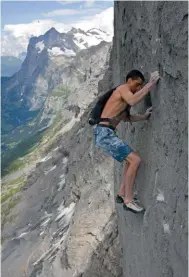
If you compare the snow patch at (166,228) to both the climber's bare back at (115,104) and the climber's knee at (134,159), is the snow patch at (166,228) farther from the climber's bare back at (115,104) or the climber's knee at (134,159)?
the climber's bare back at (115,104)

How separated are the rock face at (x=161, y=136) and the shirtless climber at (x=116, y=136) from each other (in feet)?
0.94

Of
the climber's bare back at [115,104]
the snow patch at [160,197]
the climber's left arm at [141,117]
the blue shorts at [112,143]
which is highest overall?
the climber's bare back at [115,104]

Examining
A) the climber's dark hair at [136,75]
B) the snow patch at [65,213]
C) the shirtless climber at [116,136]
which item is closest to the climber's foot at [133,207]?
the shirtless climber at [116,136]

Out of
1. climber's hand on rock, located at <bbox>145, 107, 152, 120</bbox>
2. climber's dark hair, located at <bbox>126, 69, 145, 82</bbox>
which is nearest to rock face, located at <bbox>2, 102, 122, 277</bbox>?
climber's hand on rock, located at <bbox>145, 107, 152, 120</bbox>

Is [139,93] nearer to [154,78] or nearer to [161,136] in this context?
[154,78]

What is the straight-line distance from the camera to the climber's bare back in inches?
477

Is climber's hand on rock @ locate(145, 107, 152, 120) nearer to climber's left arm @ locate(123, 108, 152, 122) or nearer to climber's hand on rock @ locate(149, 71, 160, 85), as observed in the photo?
climber's left arm @ locate(123, 108, 152, 122)

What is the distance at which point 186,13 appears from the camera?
890 centimetres

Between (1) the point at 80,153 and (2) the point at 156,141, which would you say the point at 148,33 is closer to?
(2) the point at 156,141

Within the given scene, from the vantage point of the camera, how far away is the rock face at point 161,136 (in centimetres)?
948

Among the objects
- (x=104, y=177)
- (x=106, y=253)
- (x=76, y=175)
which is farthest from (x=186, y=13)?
(x=76, y=175)

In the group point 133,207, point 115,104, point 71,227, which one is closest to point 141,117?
point 115,104

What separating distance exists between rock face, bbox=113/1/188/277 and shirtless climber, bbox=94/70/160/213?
0.94ft

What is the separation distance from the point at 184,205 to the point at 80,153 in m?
48.4
